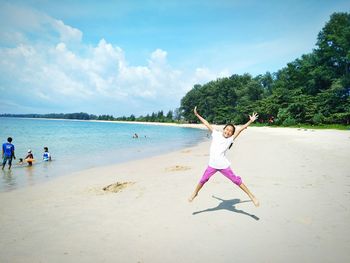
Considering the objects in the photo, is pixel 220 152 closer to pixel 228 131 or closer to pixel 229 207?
pixel 228 131

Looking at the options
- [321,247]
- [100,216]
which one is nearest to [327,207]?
[321,247]

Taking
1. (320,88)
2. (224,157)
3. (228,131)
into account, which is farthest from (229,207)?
(320,88)

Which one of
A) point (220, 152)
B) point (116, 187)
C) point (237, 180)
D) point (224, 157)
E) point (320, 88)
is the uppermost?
point (320, 88)

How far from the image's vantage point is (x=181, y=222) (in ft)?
16.3

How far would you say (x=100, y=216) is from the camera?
5.46 metres

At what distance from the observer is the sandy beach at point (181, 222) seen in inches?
150

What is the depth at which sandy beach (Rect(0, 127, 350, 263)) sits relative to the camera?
380 cm

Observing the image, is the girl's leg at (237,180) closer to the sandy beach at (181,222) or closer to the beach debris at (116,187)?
the sandy beach at (181,222)

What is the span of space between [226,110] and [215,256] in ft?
316

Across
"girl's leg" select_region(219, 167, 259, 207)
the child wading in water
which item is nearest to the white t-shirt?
the child wading in water

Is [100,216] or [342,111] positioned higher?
[342,111]

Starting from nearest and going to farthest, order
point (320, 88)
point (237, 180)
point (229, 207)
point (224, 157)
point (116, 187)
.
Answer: point (237, 180) < point (224, 157) < point (229, 207) < point (116, 187) < point (320, 88)

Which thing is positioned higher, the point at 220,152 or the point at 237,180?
the point at 220,152

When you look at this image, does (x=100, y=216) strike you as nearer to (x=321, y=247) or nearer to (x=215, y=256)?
(x=215, y=256)
